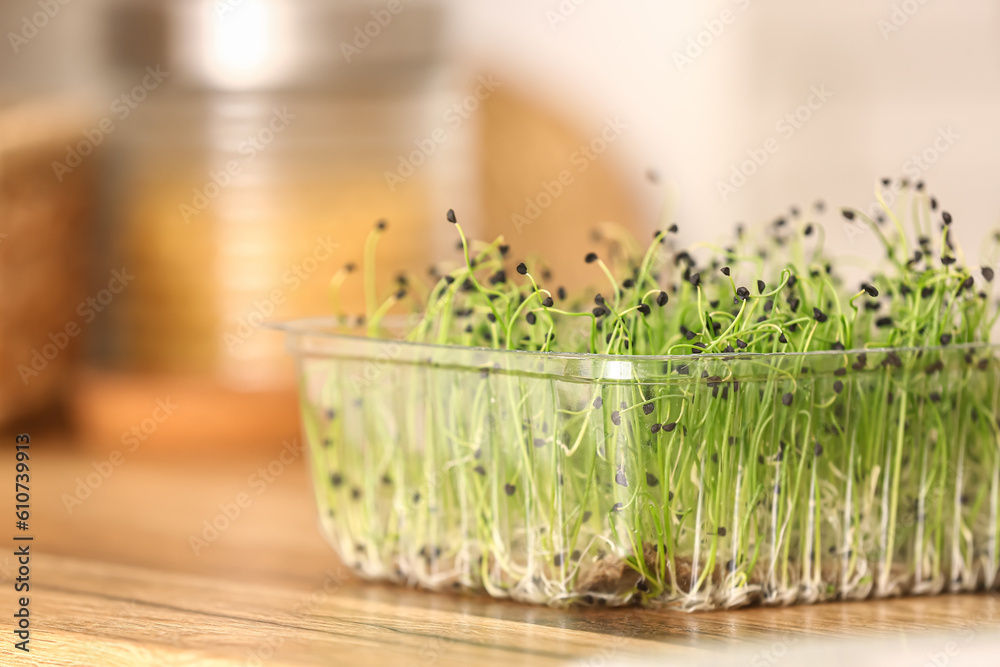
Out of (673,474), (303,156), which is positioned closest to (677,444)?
(673,474)

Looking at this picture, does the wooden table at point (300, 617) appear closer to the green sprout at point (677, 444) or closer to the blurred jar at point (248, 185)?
the green sprout at point (677, 444)

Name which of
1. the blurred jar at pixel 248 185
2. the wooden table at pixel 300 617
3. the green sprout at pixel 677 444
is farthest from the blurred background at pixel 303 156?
the green sprout at pixel 677 444

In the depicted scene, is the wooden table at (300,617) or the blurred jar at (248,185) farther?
A: the blurred jar at (248,185)

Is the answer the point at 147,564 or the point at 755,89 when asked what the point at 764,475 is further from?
the point at 755,89

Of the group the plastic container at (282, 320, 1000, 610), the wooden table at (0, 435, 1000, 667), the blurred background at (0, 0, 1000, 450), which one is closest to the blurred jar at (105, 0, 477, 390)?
the blurred background at (0, 0, 1000, 450)

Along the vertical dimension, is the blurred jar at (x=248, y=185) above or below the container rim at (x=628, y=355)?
above

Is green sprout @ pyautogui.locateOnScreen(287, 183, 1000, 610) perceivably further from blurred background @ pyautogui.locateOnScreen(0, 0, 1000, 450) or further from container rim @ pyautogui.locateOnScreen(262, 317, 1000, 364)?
blurred background @ pyautogui.locateOnScreen(0, 0, 1000, 450)

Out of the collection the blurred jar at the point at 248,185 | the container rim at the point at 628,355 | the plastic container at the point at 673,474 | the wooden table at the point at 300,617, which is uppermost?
the blurred jar at the point at 248,185
